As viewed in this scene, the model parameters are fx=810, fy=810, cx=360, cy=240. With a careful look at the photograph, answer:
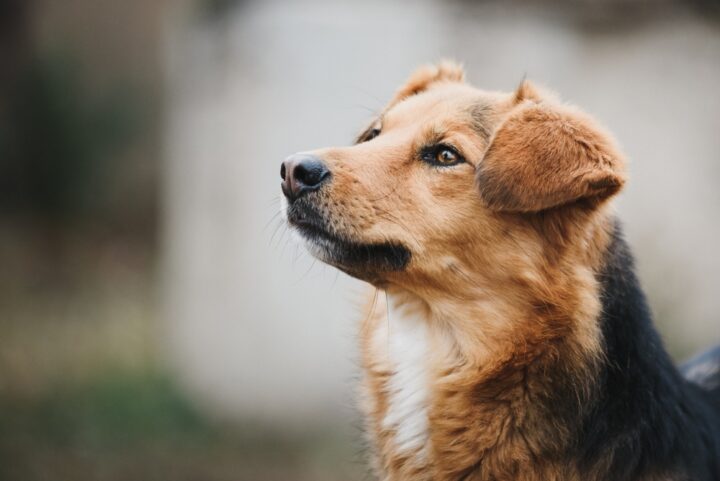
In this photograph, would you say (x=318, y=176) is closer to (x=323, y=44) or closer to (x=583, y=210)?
(x=583, y=210)

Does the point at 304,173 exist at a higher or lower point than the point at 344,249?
higher

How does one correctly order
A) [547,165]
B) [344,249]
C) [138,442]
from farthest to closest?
[138,442] → [344,249] → [547,165]

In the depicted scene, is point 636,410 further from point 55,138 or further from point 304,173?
point 55,138

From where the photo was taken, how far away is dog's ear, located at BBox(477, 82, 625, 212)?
2949 mm

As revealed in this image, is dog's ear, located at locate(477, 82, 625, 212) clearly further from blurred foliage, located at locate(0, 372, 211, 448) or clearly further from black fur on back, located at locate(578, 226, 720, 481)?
blurred foliage, located at locate(0, 372, 211, 448)

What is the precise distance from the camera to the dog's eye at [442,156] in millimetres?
3271

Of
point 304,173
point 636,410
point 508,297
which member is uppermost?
point 304,173

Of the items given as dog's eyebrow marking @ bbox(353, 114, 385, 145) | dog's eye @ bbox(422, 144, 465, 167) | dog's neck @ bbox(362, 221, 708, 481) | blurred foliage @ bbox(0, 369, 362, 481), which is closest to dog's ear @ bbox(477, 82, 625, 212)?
dog's eye @ bbox(422, 144, 465, 167)

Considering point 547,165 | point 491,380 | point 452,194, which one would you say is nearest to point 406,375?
point 491,380

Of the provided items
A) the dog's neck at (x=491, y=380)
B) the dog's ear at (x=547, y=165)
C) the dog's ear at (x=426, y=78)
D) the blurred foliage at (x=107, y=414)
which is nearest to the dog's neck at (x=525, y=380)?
the dog's neck at (x=491, y=380)

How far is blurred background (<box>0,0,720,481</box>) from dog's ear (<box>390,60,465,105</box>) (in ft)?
8.45

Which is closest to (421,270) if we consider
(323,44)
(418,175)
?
(418,175)

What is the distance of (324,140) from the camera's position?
7141 millimetres

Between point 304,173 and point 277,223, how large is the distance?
12.7 ft
